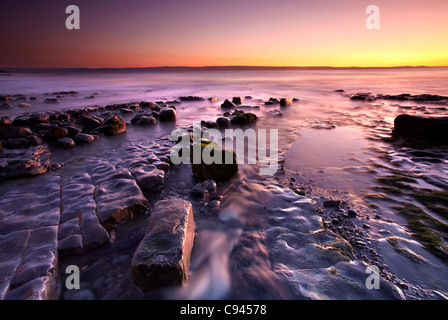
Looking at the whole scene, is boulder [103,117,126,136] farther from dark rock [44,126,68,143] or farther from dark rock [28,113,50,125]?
dark rock [28,113,50,125]

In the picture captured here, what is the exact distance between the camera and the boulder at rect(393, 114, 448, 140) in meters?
5.44

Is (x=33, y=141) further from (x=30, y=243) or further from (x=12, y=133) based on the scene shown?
(x=30, y=243)

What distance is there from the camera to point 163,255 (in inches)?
69.2

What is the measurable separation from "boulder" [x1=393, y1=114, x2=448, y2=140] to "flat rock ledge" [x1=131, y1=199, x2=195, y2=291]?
6.85m

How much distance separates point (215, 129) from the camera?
685cm

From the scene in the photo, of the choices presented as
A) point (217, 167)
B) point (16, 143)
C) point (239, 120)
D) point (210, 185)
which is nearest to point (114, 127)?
point (16, 143)

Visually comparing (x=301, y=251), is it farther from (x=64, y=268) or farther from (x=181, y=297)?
(x=64, y=268)

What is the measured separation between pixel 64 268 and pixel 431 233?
12.5ft

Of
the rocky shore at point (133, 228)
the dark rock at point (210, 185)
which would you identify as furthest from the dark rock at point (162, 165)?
the dark rock at point (210, 185)

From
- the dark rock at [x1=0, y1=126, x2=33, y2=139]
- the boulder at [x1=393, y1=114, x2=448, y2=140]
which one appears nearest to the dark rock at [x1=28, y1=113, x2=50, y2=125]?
the dark rock at [x1=0, y1=126, x2=33, y2=139]

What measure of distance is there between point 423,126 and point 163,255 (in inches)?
285

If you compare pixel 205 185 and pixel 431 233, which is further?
pixel 205 185

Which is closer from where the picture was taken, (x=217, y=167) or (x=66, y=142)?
(x=217, y=167)
